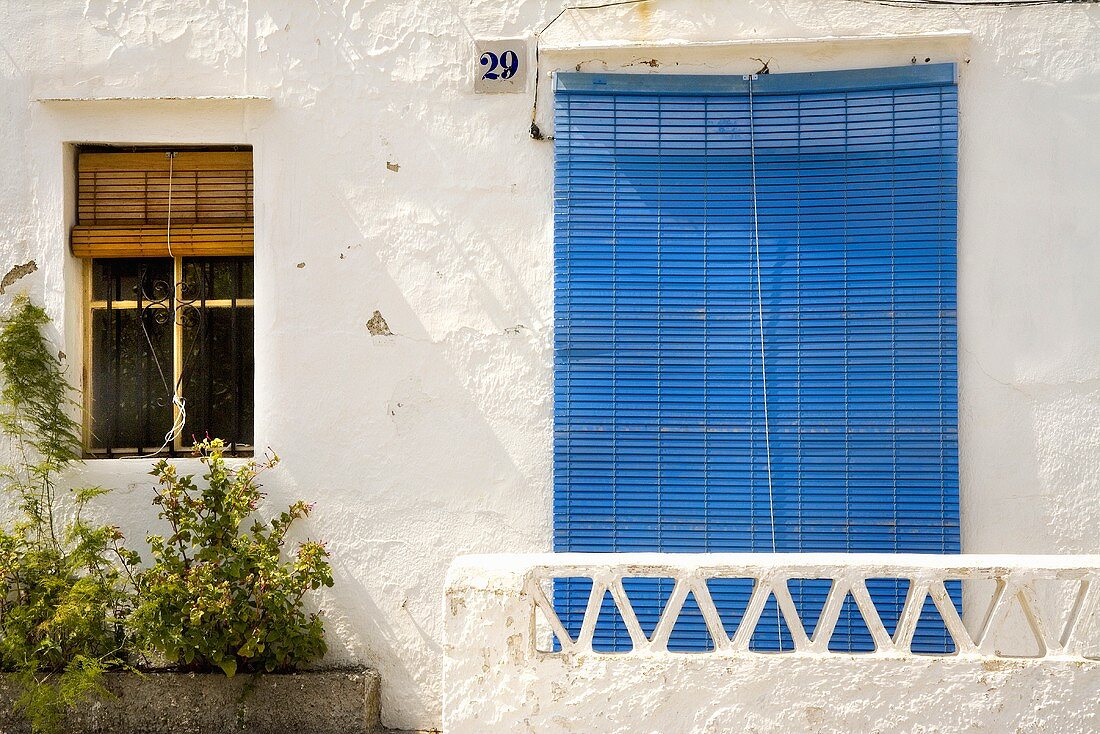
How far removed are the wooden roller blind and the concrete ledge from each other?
209 centimetres

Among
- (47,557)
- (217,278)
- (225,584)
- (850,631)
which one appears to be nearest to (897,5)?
(850,631)

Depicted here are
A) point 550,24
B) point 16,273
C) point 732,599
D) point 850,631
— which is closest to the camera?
point 850,631

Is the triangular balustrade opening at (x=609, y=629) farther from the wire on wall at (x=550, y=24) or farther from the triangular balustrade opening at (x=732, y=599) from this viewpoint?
the wire on wall at (x=550, y=24)

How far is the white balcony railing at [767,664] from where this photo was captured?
3.80 m

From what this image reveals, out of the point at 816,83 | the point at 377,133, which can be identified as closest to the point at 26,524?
the point at 377,133

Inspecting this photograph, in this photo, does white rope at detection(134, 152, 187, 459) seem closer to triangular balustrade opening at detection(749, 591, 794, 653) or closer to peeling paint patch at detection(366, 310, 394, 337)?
peeling paint patch at detection(366, 310, 394, 337)

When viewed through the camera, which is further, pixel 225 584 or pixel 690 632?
pixel 690 632

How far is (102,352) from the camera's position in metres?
5.40

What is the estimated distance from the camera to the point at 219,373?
536 centimetres

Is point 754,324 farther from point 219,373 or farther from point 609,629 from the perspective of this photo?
point 219,373

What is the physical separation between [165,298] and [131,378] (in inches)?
17.6

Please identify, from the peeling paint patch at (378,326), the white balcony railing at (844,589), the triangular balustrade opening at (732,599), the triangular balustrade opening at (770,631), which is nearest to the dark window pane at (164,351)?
the peeling paint patch at (378,326)

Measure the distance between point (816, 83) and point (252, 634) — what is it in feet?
12.1

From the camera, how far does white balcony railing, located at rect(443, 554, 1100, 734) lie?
3.80 metres
